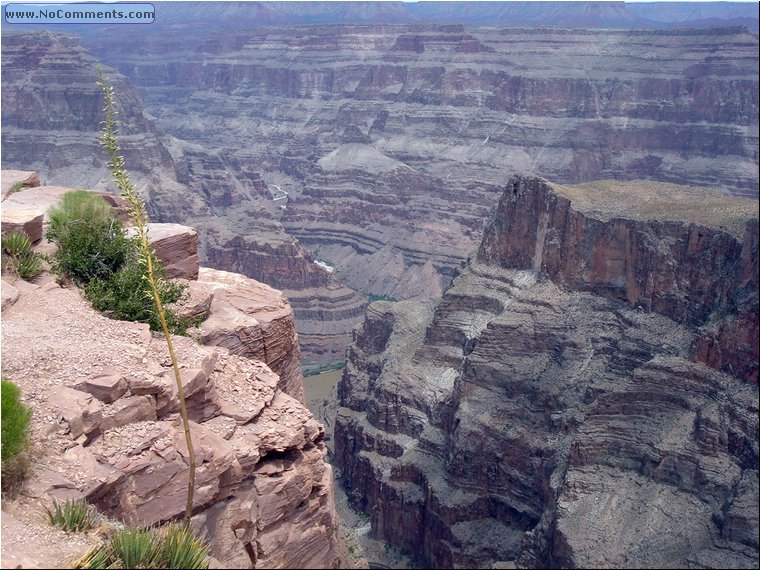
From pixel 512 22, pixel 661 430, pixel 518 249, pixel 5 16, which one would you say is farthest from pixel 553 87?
pixel 5 16

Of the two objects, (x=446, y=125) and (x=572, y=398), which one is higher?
(x=572, y=398)

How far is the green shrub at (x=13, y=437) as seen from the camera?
13383 millimetres

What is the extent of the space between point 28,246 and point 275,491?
760 centimetres

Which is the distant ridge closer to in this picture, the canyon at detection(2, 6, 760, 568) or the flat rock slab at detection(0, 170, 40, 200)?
the canyon at detection(2, 6, 760, 568)

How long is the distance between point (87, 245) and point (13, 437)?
266 inches

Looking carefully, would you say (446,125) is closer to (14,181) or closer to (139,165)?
(139,165)

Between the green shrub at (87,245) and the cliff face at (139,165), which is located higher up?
the green shrub at (87,245)

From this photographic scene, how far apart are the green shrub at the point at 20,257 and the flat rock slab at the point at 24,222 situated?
22.1 inches

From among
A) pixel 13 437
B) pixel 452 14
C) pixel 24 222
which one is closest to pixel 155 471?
pixel 13 437

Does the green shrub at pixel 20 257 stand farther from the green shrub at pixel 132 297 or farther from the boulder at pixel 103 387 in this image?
the boulder at pixel 103 387

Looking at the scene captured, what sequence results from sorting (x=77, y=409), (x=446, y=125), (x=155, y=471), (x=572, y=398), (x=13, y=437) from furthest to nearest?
(x=446, y=125) < (x=572, y=398) < (x=77, y=409) < (x=155, y=471) < (x=13, y=437)

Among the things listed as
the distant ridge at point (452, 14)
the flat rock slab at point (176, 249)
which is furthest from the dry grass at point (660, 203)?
the distant ridge at point (452, 14)

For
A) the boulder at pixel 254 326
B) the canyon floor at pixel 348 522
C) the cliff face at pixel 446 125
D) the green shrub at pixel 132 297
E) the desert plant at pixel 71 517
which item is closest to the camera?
the desert plant at pixel 71 517

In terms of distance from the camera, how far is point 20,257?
62.5ft
